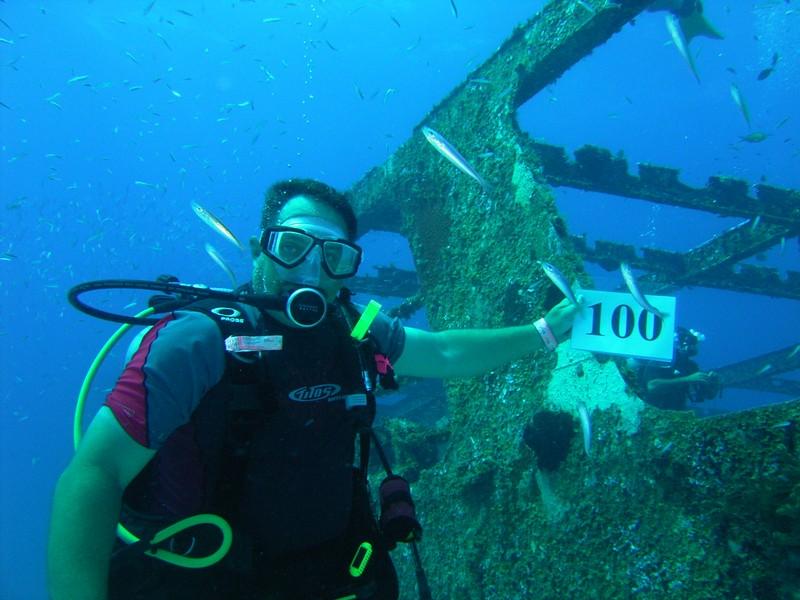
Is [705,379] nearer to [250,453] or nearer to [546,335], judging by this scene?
[546,335]

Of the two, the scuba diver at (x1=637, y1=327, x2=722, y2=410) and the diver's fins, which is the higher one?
the diver's fins

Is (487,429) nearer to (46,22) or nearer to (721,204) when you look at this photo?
(721,204)

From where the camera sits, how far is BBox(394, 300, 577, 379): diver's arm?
3.27 m

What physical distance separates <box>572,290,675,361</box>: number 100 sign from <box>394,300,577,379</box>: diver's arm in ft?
0.97

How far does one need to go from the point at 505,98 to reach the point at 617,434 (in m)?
4.20

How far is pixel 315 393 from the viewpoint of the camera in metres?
2.22

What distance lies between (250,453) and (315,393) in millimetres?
389

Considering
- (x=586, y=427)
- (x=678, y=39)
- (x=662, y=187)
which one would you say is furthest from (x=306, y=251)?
(x=662, y=187)

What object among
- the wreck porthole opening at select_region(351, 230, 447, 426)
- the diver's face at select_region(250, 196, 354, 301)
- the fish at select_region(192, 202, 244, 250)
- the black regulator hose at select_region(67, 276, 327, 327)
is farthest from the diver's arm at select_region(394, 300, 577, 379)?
the wreck porthole opening at select_region(351, 230, 447, 426)

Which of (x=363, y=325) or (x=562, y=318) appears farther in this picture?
(x=562, y=318)

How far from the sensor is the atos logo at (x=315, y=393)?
2.16 meters

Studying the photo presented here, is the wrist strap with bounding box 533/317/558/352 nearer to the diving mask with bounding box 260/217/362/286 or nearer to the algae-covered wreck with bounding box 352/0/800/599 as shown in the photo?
the algae-covered wreck with bounding box 352/0/800/599

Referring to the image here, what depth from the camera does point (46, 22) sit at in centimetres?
4616

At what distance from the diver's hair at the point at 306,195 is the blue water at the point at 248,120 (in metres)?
23.8
